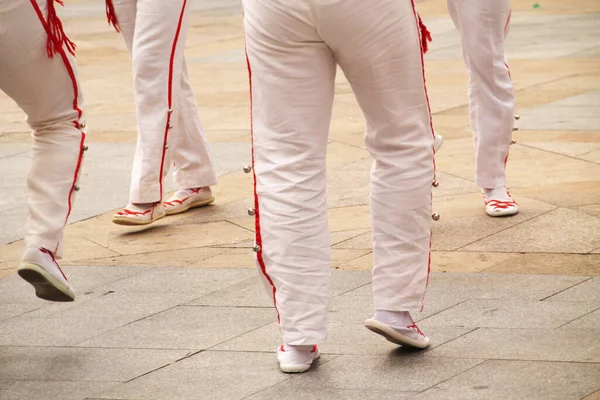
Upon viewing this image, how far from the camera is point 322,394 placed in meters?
3.53

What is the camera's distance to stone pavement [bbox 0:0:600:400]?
365 centimetres

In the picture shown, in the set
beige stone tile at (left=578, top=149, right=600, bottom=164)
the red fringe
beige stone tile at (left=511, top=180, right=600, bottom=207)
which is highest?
the red fringe

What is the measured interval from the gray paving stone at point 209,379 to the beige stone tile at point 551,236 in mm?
1534

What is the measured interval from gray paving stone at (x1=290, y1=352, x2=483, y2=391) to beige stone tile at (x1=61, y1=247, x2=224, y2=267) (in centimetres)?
147

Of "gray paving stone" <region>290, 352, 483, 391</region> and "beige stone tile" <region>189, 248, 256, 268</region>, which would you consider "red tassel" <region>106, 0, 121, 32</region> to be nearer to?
"beige stone tile" <region>189, 248, 256, 268</region>

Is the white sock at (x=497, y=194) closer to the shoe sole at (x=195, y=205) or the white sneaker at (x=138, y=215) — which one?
the shoe sole at (x=195, y=205)

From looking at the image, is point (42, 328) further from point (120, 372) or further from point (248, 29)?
point (248, 29)

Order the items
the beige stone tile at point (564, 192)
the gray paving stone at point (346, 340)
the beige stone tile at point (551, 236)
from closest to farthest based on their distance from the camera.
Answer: the gray paving stone at point (346, 340) → the beige stone tile at point (551, 236) → the beige stone tile at point (564, 192)

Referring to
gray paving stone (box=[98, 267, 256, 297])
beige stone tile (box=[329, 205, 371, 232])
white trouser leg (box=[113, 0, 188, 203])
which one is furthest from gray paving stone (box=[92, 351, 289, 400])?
white trouser leg (box=[113, 0, 188, 203])

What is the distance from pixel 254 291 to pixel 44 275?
2.78 feet

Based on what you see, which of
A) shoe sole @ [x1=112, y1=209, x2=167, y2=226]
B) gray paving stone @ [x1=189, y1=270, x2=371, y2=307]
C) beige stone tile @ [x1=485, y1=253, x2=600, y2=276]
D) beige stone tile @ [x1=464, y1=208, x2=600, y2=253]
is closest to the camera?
gray paving stone @ [x1=189, y1=270, x2=371, y2=307]

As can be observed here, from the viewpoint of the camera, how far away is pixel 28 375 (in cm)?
387

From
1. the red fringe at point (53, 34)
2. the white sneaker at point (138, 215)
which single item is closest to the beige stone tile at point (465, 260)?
the white sneaker at point (138, 215)

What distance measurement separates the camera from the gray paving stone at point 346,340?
3.91 metres
